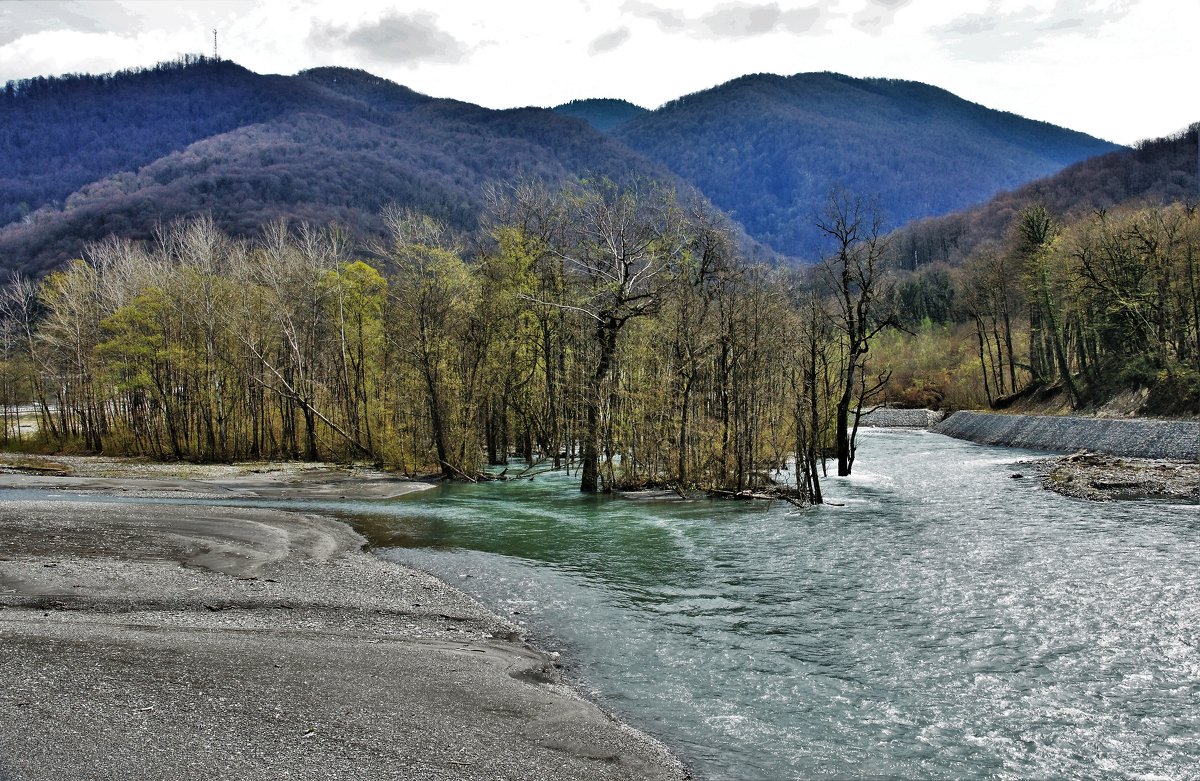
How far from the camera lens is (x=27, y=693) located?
8.39 meters

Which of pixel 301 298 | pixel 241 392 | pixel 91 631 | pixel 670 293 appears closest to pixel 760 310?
pixel 670 293

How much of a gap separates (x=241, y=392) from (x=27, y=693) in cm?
4207

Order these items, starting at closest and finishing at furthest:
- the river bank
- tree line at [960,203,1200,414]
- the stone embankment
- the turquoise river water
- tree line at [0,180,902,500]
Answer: the turquoise river water < the river bank < tree line at [0,180,902,500] < tree line at [960,203,1200,414] < the stone embankment

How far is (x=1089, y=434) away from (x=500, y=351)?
35605 mm

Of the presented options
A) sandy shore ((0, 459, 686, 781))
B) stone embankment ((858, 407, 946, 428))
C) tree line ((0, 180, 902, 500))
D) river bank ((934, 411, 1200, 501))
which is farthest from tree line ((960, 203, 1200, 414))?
sandy shore ((0, 459, 686, 781))

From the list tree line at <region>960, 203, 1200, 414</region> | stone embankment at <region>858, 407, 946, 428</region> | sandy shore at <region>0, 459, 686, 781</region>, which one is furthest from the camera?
stone embankment at <region>858, 407, 946, 428</region>

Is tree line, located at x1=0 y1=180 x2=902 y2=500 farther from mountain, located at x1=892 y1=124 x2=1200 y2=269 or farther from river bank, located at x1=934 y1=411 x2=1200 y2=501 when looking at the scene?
mountain, located at x1=892 y1=124 x2=1200 y2=269

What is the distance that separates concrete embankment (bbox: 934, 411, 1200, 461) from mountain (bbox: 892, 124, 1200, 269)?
9928cm

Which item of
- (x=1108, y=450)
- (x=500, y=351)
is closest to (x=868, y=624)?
(x=500, y=351)

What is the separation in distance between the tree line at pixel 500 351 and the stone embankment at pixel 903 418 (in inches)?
1431

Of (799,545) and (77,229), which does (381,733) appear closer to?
(799,545)

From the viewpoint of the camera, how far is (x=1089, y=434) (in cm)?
4422

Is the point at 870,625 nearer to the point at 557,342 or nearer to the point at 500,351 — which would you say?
the point at 500,351

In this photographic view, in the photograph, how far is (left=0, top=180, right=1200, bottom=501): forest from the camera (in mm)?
29359
